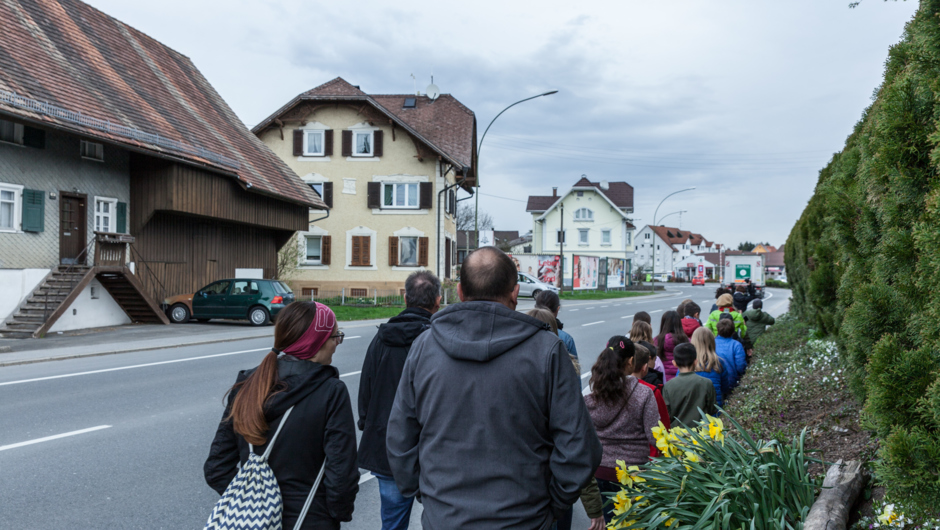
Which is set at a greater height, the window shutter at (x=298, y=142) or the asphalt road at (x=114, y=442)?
the window shutter at (x=298, y=142)

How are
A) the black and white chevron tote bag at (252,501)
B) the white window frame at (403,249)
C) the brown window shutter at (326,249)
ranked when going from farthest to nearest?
the brown window shutter at (326,249), the white window frame at (403,249), the black and white chevron tote bag at (252,501)

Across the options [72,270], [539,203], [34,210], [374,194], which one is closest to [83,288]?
[72,270]

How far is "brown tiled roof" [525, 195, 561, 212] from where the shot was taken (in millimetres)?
73650

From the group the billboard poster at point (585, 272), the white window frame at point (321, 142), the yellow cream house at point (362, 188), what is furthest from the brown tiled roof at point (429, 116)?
the billboard poster at point (585, 272)

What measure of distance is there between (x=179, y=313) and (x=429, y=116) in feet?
73.6

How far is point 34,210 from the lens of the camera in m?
18.9

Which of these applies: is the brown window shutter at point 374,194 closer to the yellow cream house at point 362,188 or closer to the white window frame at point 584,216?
the yellow cream house at point 362,188

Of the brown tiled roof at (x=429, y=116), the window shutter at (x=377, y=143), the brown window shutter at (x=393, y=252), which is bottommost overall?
the brown window shutter at (x=393, y=252)

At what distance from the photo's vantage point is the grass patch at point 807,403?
4566 mm

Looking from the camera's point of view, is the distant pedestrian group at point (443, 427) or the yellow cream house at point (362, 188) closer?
the distant pedestrian group at point (443, 427)

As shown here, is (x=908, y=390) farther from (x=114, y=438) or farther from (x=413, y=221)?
(x=413, y=221)

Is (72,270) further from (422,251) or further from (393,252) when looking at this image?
(422,251)

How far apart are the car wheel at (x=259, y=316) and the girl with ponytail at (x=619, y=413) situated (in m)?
19.9

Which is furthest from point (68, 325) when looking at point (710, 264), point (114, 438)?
point (710, 264)
